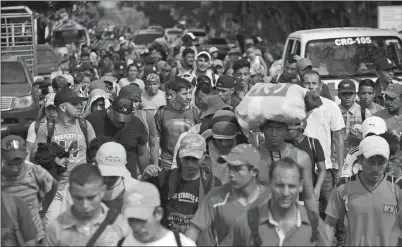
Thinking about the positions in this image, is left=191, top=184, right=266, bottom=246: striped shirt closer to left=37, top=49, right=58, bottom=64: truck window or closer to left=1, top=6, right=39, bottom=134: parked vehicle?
Answer: left=1, top=6, right=39, bottom=134: parked vehicle

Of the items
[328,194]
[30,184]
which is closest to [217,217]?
[30,184]

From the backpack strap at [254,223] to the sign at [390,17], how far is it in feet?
60.9

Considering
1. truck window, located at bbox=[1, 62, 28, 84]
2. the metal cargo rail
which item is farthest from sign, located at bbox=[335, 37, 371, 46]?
the metal cargo rail

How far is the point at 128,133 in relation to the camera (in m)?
10.3

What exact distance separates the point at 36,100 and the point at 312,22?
52.8 feet

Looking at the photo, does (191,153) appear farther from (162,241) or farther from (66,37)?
(66,37)

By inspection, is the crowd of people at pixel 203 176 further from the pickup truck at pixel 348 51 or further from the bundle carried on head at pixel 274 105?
the pickup truck at pixel 348 51

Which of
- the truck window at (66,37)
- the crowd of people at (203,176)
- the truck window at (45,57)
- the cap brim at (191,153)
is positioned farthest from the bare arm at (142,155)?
the truck window at (66,37)

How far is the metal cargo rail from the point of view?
28422 millimetres

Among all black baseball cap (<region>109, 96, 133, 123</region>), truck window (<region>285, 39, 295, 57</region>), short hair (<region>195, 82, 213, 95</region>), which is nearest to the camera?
black baseball cap (<region>109, 96, 133, 123</region>)

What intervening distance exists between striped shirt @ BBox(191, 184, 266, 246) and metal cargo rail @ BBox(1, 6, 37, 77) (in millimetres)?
21387

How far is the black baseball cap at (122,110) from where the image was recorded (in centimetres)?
1024

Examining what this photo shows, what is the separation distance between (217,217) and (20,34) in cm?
2366

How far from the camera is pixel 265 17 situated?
139 feet
